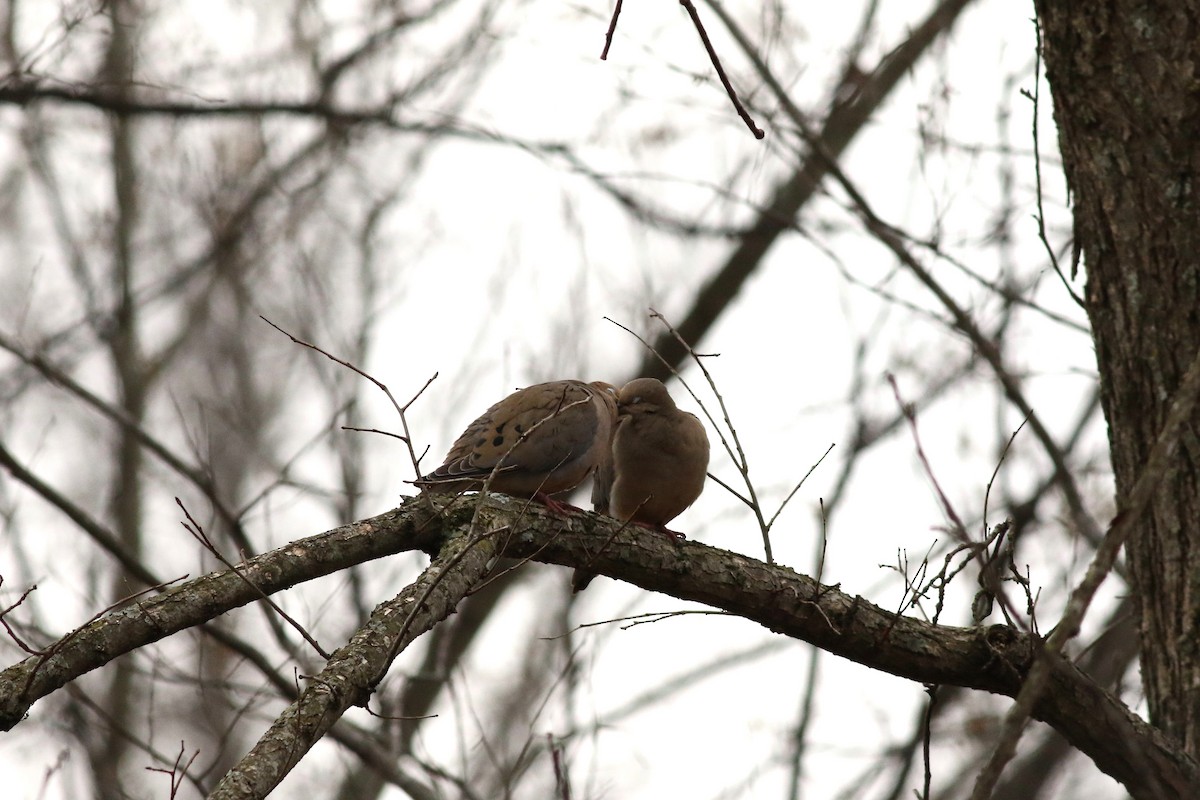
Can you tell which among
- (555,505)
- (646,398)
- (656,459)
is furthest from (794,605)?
(646,398)

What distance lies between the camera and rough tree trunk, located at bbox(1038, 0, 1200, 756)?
3.42 meters

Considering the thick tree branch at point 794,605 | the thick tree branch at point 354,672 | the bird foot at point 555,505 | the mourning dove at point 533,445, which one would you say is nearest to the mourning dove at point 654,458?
the mourning dove at point 533,445

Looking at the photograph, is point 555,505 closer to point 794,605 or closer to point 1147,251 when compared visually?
point 794,605

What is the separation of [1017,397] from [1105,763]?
2.30 m

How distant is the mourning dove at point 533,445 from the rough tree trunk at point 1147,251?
70.7 inches

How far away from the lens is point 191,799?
8.25 metres

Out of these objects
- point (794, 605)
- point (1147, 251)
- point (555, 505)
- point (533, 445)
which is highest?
point (533, 445)

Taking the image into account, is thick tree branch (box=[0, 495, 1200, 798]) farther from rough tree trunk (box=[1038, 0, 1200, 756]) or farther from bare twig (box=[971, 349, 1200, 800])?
bare twig (box=[971, 349, 1200, 800])

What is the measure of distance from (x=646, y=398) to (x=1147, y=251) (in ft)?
7.08

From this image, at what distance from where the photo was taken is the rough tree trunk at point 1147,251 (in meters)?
3.42

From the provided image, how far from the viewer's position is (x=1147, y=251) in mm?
3504

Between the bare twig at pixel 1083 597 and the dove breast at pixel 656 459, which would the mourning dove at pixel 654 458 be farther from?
the bare twig at pixel 1083 597

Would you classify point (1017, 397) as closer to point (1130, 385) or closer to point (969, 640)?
point (1130, 385)

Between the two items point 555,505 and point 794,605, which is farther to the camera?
point 555,505
